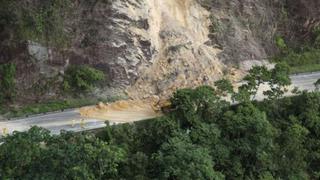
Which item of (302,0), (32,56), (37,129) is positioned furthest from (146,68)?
(302,0)

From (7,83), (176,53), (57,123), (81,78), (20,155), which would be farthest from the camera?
(176,53)

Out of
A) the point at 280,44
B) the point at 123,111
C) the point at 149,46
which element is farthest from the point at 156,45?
the point at 280,44

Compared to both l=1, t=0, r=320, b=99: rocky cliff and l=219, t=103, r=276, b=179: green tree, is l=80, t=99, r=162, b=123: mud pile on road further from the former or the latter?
l=219, t=103, r=276, b=179: green tree

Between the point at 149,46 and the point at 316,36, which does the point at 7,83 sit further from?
the point at 316,36

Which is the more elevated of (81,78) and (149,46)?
(149,46)

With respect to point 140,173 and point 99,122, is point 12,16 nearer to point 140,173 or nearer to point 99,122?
point 99,122

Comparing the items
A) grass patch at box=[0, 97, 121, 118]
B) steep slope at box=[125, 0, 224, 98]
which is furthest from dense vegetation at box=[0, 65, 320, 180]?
grass patch at box=[0, 97, 121, 118]

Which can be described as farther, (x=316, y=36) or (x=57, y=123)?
(x=316, y=36)
